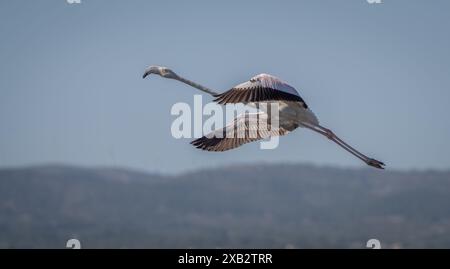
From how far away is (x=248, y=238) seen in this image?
18125cm

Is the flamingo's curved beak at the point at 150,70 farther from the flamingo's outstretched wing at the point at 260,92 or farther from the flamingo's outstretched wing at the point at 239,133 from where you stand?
the flamingo's outstretched wing at the point at 260,92

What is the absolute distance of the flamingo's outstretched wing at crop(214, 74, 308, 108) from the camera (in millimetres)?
23922

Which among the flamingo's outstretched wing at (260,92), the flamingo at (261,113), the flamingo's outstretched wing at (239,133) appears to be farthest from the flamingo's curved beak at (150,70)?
the flamingo's outstretched wing at (260,92)

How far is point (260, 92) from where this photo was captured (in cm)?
2408

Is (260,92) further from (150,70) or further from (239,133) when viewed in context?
(150,70)

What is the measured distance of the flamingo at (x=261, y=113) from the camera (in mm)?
24031

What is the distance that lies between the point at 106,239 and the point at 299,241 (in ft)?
106

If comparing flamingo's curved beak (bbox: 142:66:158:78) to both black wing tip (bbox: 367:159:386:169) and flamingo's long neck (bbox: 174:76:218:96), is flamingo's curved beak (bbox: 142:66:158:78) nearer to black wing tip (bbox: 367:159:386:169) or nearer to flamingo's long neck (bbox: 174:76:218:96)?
flamingo's long neck (bbox: 174:76:218:96)

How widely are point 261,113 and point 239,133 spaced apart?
2.47 ft

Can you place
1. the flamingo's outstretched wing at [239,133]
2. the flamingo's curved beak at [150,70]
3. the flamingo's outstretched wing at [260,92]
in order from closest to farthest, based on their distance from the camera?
1. the flamingo's outstretched wing at [260,92]
2. the flamingo's outstretched wing at [239,133]
3. the flamingo's curved beak at [150,70]

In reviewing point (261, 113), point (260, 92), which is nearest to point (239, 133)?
point (261, 113)
